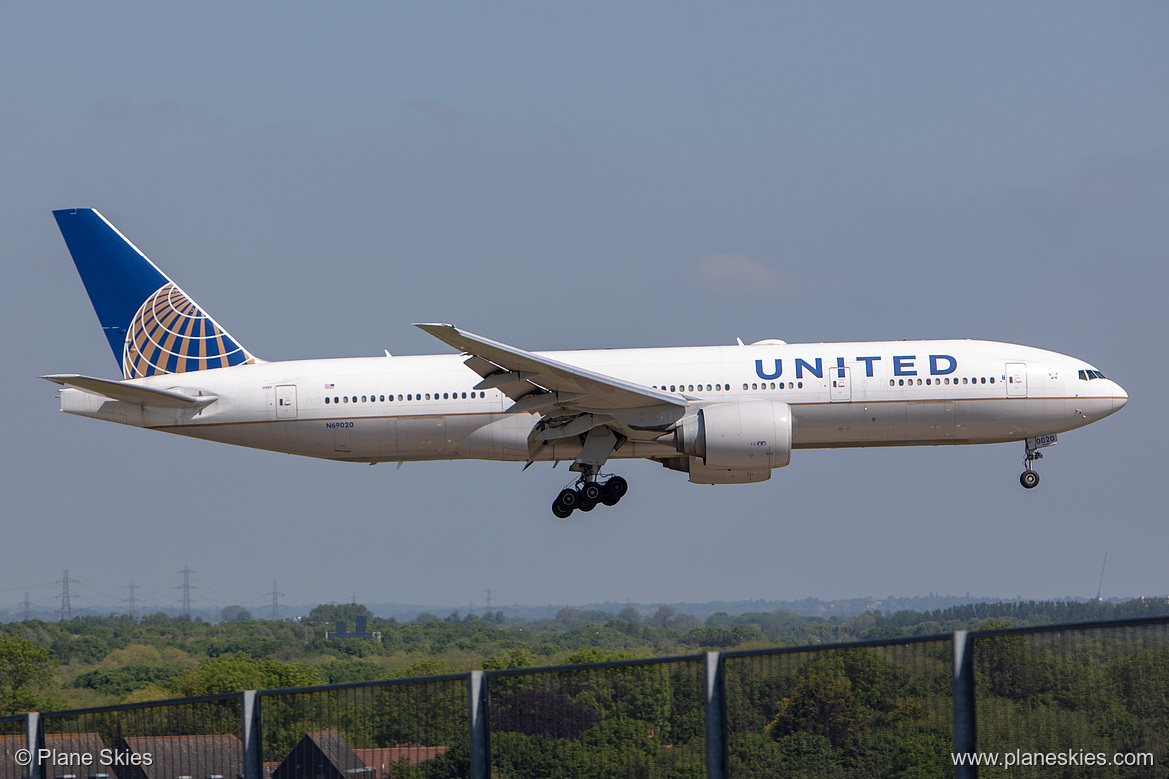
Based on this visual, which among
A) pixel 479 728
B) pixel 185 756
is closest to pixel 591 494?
pixel 185 756

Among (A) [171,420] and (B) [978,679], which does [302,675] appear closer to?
(A) [171,420]

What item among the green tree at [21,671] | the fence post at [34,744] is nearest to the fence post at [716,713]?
the fence post at [34,744]

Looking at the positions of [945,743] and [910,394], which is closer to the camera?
[945,743]

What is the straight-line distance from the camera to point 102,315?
3503 centimetres

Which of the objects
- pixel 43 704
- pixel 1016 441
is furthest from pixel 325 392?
pixel 43 704

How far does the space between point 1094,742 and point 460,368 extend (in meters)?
24.0

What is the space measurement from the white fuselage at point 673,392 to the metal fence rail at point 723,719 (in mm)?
18310

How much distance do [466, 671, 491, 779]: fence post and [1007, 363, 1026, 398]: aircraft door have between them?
2279 cm

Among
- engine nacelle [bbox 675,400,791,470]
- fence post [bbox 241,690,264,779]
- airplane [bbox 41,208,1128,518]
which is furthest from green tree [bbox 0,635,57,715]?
fence post [bbox 241,690,264,779]

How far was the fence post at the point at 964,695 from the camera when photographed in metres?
8.30

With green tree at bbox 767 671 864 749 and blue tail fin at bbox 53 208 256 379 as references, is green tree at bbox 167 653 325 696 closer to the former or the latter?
blue tail fin at bbox 53 208 256 379

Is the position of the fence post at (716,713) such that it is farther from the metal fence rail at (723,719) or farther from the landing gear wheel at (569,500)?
the landing gear wheel at (569,500)

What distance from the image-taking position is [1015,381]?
30.0 metres

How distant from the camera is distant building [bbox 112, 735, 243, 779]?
11516 millimetres
